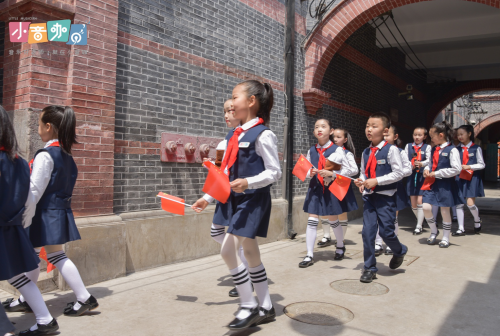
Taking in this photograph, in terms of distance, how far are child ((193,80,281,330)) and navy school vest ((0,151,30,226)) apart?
1.24 m

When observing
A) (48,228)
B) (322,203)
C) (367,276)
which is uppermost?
(322,203)

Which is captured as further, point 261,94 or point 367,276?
point 367,276

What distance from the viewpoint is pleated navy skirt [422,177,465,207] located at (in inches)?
264

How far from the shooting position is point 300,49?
8.46m

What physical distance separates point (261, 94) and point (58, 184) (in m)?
1.91

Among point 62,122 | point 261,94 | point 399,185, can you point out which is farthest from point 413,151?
point 62,122

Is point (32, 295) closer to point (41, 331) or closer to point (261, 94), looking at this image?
point (41, 331)

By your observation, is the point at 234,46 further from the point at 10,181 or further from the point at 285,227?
the point at 10,181

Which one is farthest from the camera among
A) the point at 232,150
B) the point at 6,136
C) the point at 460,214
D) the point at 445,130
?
the point at 460,214

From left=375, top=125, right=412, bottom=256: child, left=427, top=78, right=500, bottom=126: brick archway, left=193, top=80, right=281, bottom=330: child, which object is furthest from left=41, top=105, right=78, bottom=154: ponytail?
left=427, top=78, right=500, bottom=126: brick archway

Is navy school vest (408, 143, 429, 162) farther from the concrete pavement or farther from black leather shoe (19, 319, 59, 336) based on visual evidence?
black leather shoe (19, 319, 59, 336)

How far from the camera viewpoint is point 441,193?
267 inches

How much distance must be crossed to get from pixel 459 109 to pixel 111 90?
103 ft

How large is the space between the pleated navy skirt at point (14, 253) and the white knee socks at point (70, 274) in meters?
0.55
